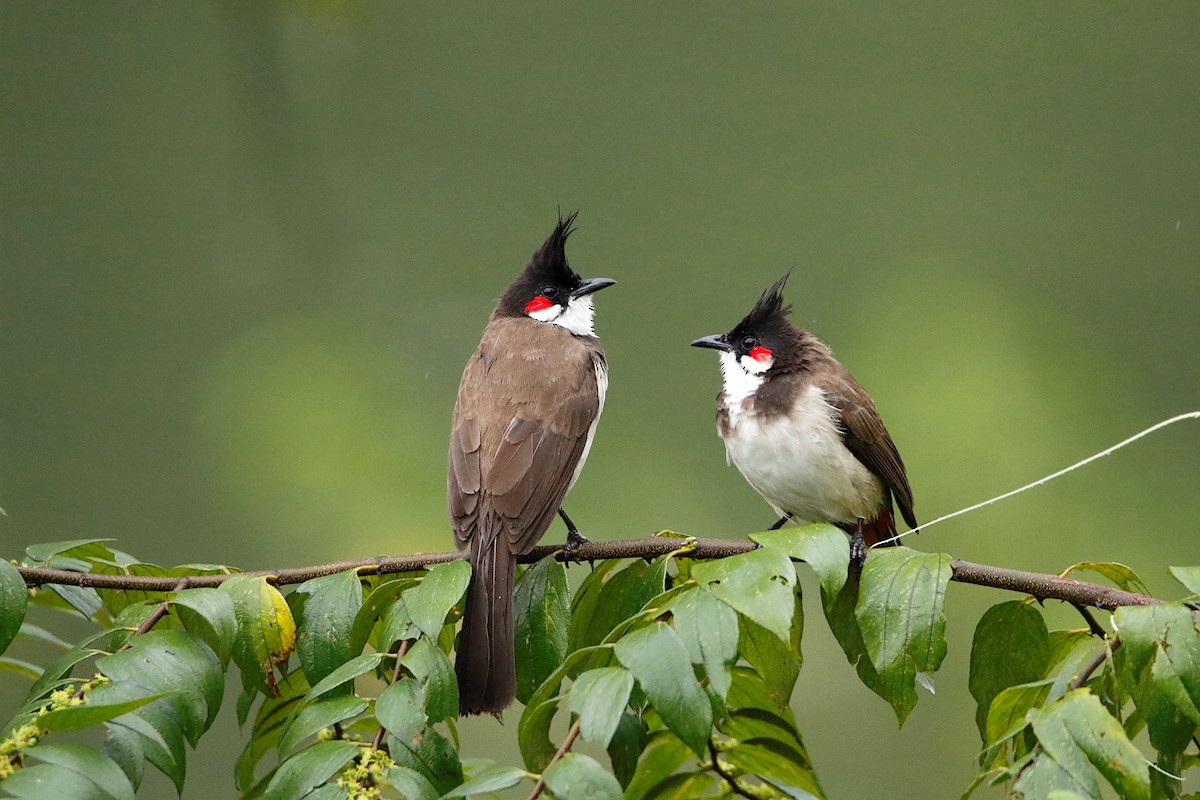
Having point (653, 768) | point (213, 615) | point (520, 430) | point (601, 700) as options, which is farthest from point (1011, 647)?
point (520, 430)

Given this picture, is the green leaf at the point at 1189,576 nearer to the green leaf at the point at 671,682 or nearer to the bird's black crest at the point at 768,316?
the green leaf at the point at 671,682

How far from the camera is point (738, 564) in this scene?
3.05ft

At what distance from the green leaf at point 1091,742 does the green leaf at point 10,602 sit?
2.62ft

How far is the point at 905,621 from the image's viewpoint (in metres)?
1.01

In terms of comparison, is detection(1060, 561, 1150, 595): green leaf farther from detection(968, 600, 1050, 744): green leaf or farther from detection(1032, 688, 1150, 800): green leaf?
detection(1032, 688, 1150, 800): green leaf

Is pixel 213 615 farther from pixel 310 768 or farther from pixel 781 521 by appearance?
pixel 781 521

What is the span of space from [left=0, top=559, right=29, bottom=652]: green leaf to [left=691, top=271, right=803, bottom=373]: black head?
4.07 ft

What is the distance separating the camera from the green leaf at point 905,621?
1.00 metres

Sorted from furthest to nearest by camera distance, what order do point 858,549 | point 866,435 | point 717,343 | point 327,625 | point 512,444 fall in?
point 717,343 → point 866,435 → point 858,549 → point 512,444 → point 327,625

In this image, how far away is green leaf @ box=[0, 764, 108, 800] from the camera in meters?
0.80

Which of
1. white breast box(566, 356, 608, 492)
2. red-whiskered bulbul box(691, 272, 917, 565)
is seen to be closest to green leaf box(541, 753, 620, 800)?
white breast box(566, 356, 608, 492)

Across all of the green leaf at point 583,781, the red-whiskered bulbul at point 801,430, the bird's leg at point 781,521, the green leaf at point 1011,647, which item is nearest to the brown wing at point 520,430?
the red-whiskered bulbul at point 801,430

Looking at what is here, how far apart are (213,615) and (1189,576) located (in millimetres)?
769

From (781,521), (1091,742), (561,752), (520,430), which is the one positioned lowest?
(1091,742)
